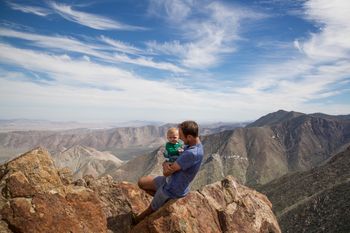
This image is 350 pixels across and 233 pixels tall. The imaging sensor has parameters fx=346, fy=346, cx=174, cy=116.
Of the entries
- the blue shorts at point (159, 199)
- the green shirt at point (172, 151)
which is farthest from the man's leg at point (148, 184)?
the green shirt at point (172, 151)

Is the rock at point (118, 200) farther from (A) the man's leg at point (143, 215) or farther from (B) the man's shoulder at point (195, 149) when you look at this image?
(B) the man's shoulder at point (195, 149)

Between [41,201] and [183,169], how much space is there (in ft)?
18.1

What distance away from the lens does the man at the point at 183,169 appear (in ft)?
43.9

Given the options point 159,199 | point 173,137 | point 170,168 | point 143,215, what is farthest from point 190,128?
point 143,215

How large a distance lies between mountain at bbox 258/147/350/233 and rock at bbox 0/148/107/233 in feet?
216

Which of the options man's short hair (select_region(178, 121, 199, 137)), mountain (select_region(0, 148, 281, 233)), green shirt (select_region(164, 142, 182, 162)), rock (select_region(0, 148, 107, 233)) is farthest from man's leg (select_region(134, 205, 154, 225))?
man's short hair (select_region(178, 121, 199, 137))

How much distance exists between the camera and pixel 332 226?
7094 cm

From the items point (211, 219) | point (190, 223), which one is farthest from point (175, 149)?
point (211, 219)

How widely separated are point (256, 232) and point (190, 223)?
5.38 metres

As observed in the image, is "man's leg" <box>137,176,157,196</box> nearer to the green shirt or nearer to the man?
the man

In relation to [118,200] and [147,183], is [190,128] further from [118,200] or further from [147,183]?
[118,200]

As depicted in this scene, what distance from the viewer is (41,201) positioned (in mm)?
13141

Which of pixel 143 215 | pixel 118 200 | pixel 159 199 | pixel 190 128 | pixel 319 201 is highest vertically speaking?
pixel 190 128

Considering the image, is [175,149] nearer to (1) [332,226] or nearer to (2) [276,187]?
(1) [332,226]
